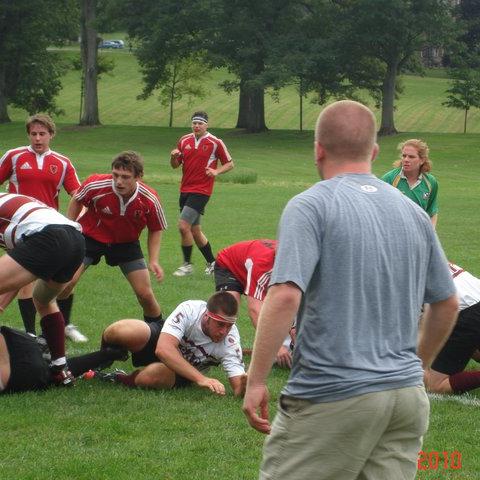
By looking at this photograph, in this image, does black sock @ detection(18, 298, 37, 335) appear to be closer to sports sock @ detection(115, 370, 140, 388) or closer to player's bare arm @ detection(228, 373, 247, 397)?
sports sock @ detection(115, 370, 140, 388)

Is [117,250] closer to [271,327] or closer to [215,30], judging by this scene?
[271,327]

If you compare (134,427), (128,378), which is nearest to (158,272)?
(128,378)

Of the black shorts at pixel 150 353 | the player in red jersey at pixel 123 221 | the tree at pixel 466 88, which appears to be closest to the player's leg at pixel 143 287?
the player in red jersey at pixel 123 221

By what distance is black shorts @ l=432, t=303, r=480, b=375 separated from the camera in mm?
7262

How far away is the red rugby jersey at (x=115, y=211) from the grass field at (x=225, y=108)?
55981mm

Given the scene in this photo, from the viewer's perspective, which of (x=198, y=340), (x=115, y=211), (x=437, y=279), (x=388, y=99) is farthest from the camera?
(x=388, y=99)

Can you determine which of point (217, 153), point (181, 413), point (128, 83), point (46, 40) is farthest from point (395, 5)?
point (181, 413)

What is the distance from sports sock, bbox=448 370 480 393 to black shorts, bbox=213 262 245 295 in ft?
6.13

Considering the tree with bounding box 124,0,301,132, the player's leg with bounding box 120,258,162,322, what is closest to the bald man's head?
the player's leg with bounding box 120,258,162,322

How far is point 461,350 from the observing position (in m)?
7.39

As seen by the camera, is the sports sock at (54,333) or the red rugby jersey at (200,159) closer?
the sports sock at (54,333)

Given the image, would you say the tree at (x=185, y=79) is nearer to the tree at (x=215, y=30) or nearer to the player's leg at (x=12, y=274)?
the tree at (x=215, y=30)

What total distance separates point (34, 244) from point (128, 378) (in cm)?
143

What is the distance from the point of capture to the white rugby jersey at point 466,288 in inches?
292
